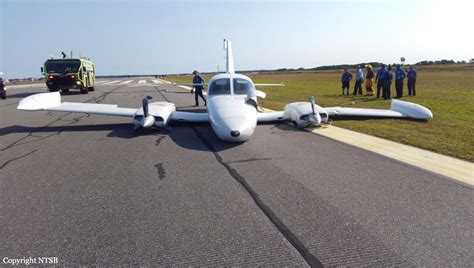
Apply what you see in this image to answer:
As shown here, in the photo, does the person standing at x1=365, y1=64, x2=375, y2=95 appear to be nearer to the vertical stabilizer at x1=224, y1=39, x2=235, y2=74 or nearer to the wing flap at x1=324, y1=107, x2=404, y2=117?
the vertical stabilizer at x1=224, y1=39, x2=235, y2=74

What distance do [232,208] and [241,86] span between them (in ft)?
20.3

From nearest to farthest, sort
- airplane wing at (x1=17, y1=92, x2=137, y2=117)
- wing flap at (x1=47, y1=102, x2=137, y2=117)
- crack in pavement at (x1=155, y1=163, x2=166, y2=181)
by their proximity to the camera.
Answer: crack in pavement at (x1=155, y1=163, x2=166, y2=181)
airplane wing at (x1=17, y1=92, x2=137, y2=117)
wing flap at (x1=47, y1=102, x2=137, y2=117)

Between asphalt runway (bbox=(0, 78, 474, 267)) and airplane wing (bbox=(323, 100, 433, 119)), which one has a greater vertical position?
airplane wing (bbox=(323, 100, 433, 119))

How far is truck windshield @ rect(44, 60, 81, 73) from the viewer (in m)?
25.2

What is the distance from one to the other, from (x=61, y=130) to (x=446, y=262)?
1137cm

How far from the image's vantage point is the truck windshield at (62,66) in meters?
25.2

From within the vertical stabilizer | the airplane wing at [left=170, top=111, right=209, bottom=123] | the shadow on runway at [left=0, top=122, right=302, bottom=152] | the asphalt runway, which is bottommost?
the asphalt runway

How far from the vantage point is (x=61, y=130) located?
10797mm

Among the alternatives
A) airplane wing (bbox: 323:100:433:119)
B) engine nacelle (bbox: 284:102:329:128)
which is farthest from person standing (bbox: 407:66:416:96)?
engine nacelle (bbox: 284:102:329:128)

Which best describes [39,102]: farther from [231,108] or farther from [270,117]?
[270,117]

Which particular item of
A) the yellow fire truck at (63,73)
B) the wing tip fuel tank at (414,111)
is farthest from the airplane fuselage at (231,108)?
the yellow fire truck at (63,73)

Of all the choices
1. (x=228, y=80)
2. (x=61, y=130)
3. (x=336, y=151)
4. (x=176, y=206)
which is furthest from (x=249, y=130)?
(x=61, y=130)

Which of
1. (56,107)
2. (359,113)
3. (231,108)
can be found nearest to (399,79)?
(359,113)

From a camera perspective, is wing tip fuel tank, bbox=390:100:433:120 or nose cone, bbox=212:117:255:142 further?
wing tip fuel tank, bbox=390:100:433:120
